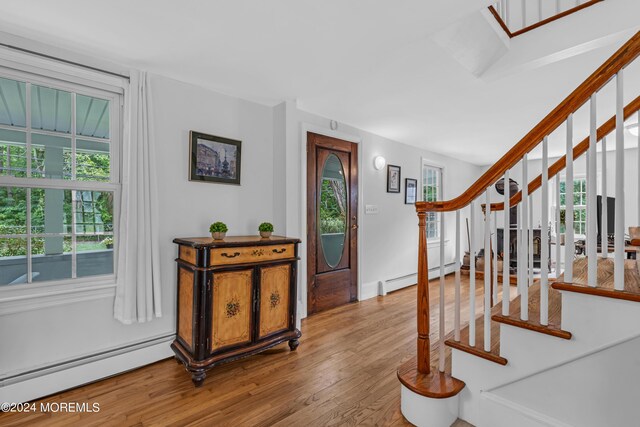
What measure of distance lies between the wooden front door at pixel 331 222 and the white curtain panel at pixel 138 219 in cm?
162

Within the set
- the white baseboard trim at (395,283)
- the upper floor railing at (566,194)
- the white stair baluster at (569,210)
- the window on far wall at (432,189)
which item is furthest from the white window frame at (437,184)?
the white stair baluster at (569,210)

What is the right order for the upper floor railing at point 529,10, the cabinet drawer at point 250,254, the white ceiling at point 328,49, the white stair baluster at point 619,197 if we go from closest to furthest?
the white stair baluster at point 619,197 < the white ceiling at point 328,49 < the cabinet drawer at point 250,254 < the upper floor railing at point 529,10

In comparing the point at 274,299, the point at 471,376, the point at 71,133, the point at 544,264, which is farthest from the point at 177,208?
the point at 544,264

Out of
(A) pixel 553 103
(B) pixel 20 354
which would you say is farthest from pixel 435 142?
(B) pixel 20 354

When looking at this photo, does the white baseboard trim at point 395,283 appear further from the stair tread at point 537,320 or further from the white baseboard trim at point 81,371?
the white baseboard trim at point 81,371

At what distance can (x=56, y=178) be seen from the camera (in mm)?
2102

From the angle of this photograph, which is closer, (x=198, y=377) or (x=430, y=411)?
(x=430, y=411)

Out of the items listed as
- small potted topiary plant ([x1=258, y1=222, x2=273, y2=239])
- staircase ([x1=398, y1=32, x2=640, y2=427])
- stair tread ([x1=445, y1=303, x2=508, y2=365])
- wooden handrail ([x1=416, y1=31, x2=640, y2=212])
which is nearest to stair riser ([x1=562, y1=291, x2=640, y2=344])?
staircase ([x1=398, y1=32, x2=640, y2=427])

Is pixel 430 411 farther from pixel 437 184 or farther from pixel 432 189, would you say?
pixel 437 184

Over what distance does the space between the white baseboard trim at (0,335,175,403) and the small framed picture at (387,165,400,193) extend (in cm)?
334

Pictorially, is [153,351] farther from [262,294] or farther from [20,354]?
[262,294]

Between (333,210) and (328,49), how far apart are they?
197 cm

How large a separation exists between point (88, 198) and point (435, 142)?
4515mm

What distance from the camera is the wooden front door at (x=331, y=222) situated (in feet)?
11.5
